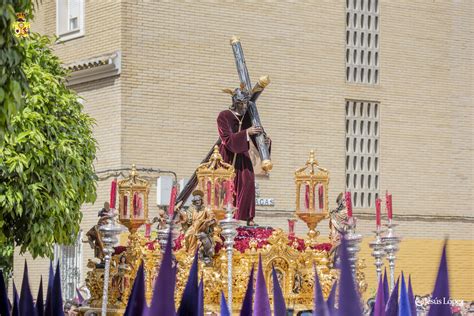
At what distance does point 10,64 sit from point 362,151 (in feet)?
68.2

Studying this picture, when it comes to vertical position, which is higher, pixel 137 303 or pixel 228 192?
pixel 228 192

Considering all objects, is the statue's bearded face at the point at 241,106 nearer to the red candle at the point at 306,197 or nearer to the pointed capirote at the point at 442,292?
the red candle at the point at 306,197

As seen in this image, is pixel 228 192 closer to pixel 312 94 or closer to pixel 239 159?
pixel 239 159

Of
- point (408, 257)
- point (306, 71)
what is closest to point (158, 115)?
point (306, 71)

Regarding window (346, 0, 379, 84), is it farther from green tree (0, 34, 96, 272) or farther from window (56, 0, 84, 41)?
green tree (0, 34, 96, 272)

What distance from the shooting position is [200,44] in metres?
28.0

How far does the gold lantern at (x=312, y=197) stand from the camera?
→ 58.1 feet

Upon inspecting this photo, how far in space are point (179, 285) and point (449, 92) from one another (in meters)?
16.5

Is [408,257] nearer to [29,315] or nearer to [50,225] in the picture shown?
[50,225]

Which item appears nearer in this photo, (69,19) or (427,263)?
(69,19)

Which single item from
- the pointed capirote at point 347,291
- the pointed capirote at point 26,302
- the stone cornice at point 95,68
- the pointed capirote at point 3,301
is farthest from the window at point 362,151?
the pointed capirote at point 347,291

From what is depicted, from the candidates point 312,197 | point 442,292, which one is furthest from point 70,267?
point 442,292

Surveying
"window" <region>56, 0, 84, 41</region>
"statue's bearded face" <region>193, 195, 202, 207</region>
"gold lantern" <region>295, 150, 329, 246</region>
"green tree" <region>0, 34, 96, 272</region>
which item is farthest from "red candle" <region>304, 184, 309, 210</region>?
"window" <region>56, 0, 84, 41</region>

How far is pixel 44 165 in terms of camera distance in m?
19.2
